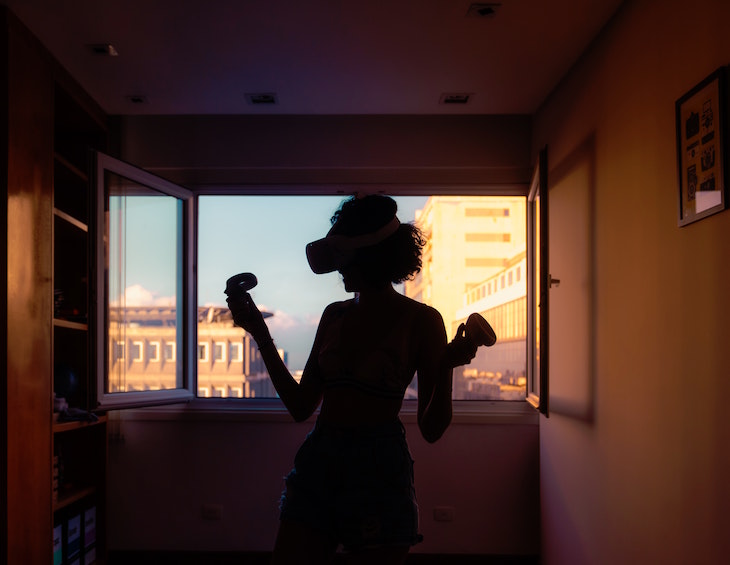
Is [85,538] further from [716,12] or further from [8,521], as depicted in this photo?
[716,12]

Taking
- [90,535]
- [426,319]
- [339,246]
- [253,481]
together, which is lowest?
[90,535]

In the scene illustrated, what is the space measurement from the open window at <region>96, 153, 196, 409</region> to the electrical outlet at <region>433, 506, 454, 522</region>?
144 cm

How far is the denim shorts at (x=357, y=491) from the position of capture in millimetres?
1290

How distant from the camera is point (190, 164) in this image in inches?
163

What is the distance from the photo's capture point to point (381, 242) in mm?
1410

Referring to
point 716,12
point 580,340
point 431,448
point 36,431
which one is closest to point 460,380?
point 431,448

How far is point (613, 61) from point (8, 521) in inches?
109

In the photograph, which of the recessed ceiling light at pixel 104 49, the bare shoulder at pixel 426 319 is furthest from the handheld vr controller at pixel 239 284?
the recessed ceiling light at pixel 104 49

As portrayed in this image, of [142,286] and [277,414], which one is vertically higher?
[142,286]

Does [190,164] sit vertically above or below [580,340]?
above

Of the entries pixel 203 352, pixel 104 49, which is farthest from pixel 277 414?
pixel 104 49

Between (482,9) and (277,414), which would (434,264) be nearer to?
(277,414)

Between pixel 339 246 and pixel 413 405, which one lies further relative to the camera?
pixel 413 405

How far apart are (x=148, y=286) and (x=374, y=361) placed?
2827 mm
